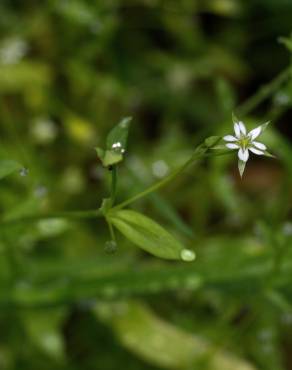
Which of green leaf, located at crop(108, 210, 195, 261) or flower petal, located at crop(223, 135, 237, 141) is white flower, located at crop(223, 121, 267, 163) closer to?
flower petal, located at crop(223, 135, 237, 141)

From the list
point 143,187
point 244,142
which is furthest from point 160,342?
point 244,142

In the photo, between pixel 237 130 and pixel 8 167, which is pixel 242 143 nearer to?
pixel 237 130

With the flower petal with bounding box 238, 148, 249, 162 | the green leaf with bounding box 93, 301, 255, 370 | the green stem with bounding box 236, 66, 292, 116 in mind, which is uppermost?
the green stem with bounding box 236, 66, 292, 116

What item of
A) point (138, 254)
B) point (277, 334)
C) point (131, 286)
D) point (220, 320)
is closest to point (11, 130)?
point (138, 254)

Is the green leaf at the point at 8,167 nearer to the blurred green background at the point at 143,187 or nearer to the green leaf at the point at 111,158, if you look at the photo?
the green leaf at the point at 111,158

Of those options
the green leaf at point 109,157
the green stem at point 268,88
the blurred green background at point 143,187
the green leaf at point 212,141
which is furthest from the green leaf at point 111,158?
the green stem at point 268,88

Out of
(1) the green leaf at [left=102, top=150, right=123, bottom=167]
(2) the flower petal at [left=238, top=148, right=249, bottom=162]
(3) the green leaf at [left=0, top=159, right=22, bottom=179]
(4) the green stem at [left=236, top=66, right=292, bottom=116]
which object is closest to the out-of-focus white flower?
(2) the flower petal at [left=238, top=148, right=249, bottom=162]
